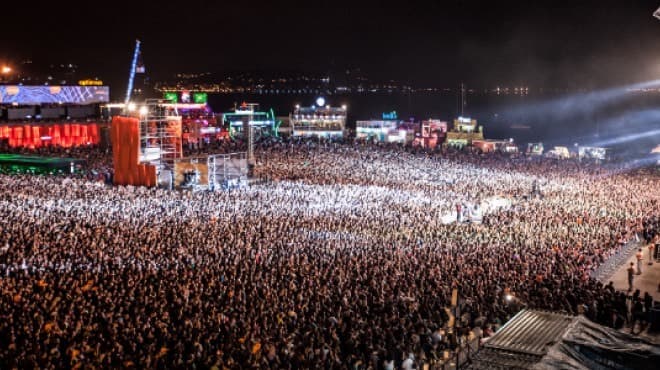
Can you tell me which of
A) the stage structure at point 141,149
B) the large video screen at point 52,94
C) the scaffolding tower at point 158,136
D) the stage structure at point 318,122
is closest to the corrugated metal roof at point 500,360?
the stage structure at point 141,149

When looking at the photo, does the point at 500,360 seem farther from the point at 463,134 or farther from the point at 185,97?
the point at 185,97

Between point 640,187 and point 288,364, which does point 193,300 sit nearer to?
point 288,364

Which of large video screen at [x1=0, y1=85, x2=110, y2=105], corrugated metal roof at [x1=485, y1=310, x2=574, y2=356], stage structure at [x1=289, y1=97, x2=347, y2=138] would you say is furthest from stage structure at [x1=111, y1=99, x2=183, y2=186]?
stage structure at [x1=289, y1=97, x2=347, y2=138]

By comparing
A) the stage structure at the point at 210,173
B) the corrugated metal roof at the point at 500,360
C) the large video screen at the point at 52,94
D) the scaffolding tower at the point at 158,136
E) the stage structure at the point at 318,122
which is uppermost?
the large video screen at the point at 52,94

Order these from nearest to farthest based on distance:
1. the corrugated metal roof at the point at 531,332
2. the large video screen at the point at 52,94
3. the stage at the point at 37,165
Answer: the corrugated metal roof at the point at 531,332
the stage at the point at 37,165
the large video screen at the point at 52,94

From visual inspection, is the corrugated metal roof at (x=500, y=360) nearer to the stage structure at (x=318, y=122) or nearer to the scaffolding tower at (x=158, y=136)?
the scaffolding tower at (x=158, y=136)

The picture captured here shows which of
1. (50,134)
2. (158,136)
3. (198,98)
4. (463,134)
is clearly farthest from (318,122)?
(158,136)

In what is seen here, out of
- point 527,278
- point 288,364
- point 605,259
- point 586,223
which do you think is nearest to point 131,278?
point 288,364
